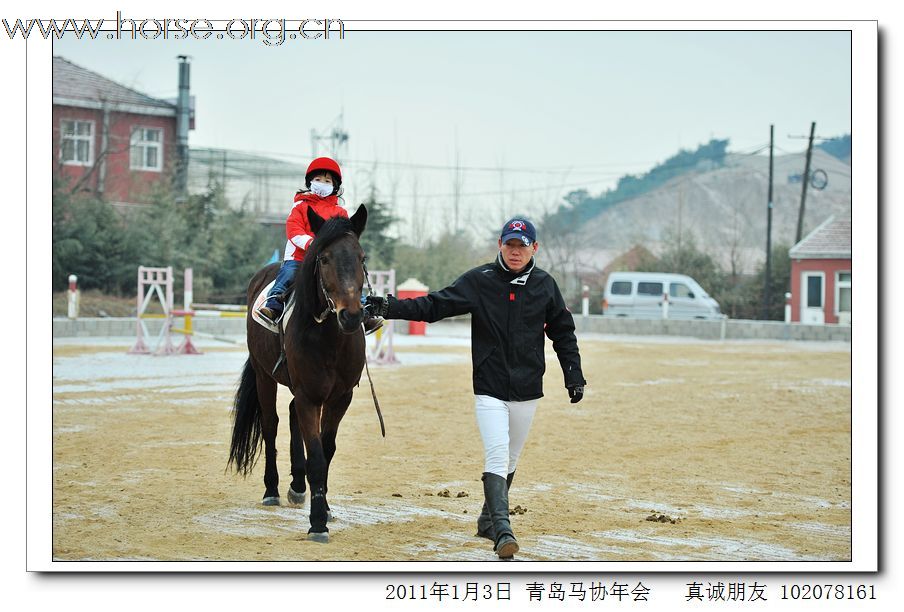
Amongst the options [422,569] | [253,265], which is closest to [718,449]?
[422,569]

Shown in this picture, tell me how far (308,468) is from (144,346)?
46.0 ft

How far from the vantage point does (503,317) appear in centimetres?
577

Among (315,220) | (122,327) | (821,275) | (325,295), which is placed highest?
(821,275)

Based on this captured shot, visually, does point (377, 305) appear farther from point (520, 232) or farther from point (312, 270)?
point (520, 232)

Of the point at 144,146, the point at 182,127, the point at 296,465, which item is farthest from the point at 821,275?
the point at 296,465

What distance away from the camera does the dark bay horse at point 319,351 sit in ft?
18.9

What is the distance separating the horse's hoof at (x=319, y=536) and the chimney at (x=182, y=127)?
1109 inches

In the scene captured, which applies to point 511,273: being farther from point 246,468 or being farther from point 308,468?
point 246,468

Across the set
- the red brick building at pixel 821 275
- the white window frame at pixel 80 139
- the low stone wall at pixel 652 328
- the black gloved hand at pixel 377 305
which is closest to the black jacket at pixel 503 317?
the black gloved hand at pixel 377 305

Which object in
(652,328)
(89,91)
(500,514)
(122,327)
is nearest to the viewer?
(500,514)

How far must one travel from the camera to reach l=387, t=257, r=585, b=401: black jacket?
575cm

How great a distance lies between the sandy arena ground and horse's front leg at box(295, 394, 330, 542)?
143mm

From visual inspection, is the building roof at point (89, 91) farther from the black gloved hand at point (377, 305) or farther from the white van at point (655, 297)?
the black gloved hand at point (377, 305)

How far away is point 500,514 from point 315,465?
1.29 m
